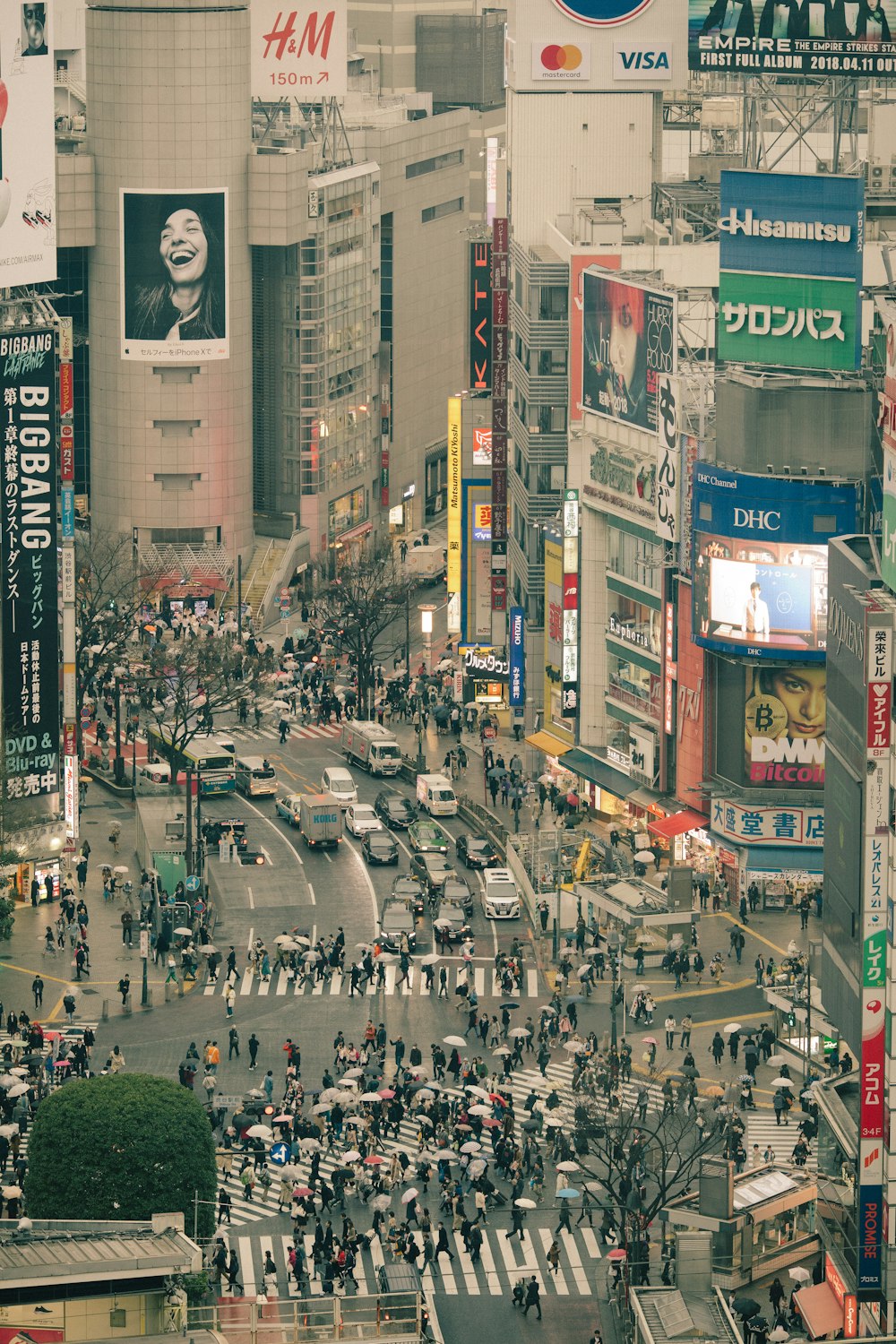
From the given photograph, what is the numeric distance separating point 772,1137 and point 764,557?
102ft

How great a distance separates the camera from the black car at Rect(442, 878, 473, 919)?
5217 inches

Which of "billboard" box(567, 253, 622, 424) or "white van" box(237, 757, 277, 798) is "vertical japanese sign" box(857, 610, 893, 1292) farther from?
"white van" box(237, 757, 277, 798)

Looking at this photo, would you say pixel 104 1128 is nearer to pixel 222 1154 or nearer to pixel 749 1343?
pixel 222 1154

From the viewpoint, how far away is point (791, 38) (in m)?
138

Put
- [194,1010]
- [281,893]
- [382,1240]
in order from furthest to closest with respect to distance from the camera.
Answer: [281,893] < [194,1010] < [382,1240]

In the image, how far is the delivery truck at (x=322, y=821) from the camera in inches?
5615

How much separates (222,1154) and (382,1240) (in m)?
8.17

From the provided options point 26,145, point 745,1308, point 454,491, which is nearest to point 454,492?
point 454,491

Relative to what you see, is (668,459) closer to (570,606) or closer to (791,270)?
(791,270)

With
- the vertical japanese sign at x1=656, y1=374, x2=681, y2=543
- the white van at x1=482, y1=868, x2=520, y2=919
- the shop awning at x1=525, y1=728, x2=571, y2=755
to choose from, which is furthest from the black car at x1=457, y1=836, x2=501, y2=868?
the vertical japanese sign at x1=656, y1=374, x2=681, y2=543

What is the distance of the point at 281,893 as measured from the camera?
13712 cm

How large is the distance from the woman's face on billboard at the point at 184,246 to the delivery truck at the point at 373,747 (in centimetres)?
3823

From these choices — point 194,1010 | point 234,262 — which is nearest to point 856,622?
point 194,1010

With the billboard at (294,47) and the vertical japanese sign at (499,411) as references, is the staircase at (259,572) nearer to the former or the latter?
the vertical japanese sign at (499,411)
